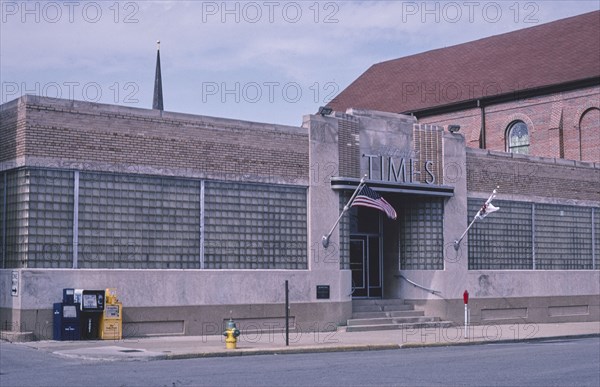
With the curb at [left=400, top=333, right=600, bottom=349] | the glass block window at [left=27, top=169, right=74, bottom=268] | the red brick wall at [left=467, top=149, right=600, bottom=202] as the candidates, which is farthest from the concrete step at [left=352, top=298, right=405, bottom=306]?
the glass block window at [left=27, top=169, right=74, bottom=268]

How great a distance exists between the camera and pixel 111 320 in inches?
893

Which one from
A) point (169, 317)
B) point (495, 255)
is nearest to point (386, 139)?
point (495, 255)

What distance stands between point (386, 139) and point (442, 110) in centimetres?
1971

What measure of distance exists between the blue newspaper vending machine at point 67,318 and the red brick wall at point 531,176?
15.4 meters

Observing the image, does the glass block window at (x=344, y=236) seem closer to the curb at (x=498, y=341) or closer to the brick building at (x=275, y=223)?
the brick building at (x=275, y=223)

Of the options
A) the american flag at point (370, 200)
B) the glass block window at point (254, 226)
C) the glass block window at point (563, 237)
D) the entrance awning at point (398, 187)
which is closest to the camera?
the glass block window at point (254, 226)

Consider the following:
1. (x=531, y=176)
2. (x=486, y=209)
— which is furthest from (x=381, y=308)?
(x=531, y=176)

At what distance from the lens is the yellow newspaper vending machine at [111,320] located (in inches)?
887

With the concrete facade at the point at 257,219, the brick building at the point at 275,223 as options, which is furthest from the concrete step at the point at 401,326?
the concrete facade at the point at 257,219

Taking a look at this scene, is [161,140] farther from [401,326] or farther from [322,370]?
[322,370]

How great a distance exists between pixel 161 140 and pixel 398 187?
8.42 meters

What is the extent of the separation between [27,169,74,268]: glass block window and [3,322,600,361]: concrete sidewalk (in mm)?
2149

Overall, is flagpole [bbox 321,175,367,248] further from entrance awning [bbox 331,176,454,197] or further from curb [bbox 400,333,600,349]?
curb [bbox 400,333,600,349]

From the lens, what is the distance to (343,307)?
28.1 m
